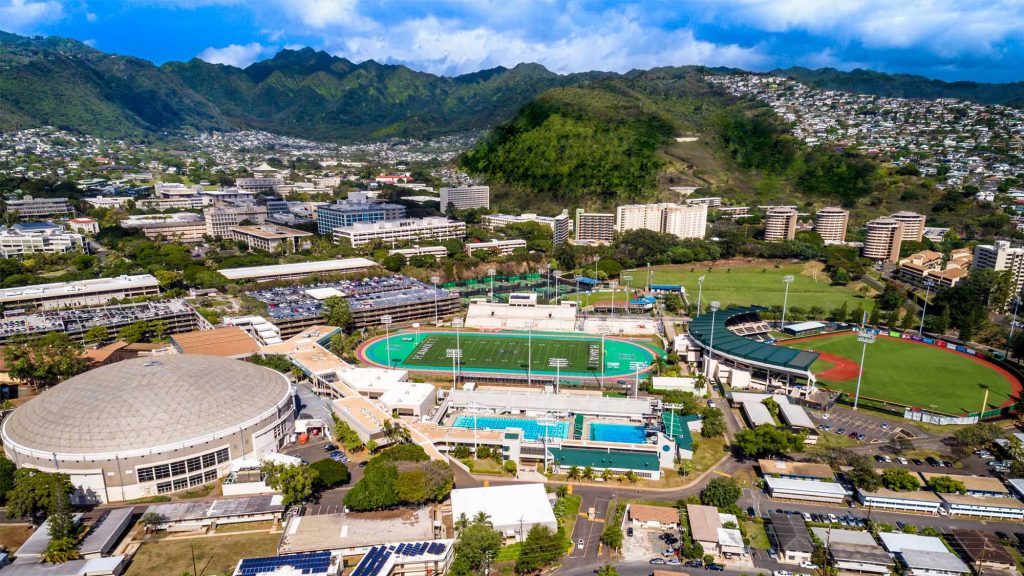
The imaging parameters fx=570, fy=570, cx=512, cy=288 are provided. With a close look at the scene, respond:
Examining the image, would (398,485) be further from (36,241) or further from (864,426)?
(36,241)

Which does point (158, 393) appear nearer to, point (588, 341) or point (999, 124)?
point (588, 341)

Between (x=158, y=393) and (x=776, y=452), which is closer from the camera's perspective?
(x=158, y=393)

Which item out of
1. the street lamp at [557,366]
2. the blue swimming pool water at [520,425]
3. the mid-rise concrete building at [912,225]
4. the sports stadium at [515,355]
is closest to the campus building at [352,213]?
the sports stadium at [515,355]

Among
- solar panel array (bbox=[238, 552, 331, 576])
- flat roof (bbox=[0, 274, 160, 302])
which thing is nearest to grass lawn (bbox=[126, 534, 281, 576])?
solar panel array (bbox=[238, 552, 331, 576])

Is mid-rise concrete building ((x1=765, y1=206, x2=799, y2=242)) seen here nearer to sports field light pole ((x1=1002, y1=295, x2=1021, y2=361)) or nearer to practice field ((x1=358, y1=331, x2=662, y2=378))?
sports field light pole ((x1=1002, y1=295, x2=1021, y2=361))

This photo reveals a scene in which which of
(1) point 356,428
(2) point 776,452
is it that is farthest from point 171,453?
(2) point 776,452

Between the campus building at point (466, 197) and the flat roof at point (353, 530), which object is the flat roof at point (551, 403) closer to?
the flat roof at point (353, 530)

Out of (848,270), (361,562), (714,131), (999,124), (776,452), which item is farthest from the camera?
(714,131)

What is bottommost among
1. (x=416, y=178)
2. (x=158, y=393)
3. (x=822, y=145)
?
(x=158, y=393)
